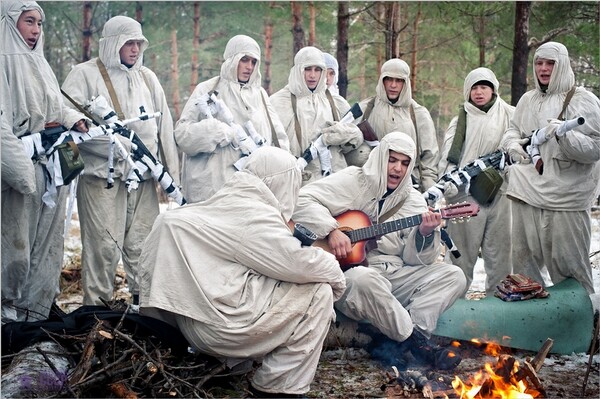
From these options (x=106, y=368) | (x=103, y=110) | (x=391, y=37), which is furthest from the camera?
(x=391, y=37)

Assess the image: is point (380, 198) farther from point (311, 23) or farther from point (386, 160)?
point (311, 23)

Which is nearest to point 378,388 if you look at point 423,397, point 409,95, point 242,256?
point 423,397

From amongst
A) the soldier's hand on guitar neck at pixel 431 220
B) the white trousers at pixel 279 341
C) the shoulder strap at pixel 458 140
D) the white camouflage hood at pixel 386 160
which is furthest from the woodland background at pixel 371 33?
the white trousers at pixel 279 341

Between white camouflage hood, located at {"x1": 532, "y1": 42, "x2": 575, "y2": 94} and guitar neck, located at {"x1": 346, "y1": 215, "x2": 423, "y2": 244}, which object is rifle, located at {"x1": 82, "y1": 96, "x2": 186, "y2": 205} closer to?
guitar neck, located at {"x1": 346, "y1": 215, "x2": 423, "y2": 244}

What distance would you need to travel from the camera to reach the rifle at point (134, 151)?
6812 mm

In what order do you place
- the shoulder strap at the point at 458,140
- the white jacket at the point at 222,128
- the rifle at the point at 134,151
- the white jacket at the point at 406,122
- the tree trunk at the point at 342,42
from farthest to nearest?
the tree trunk at the point at 342,42 < the white jacket at the point at 406,122 < the shoulder strap at the point at 458,140 < the white jacket at the point at 222,128 < the rifle at the point at 134,151

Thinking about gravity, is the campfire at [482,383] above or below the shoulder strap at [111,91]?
below

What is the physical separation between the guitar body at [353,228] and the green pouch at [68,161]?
193 cm

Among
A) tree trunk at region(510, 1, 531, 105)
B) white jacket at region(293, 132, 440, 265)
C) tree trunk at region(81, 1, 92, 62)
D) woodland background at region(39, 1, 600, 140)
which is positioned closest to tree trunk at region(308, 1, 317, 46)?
woodland background at region(39, 1, 600, 140)

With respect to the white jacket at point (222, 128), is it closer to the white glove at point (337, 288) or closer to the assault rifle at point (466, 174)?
the assault rifle at point (466, 174)

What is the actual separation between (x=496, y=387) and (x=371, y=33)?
51.2ft

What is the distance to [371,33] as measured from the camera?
19547 millimetres

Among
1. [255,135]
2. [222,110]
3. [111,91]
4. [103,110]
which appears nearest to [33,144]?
[103,110]

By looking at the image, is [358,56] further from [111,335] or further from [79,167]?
[111,335]
